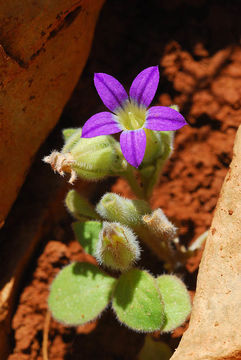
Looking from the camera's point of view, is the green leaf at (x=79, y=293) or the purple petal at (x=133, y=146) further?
the green leaf at (x=79, y=293)

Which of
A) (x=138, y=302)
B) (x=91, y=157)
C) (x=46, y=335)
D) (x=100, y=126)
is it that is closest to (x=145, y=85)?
(x=100, y=126)

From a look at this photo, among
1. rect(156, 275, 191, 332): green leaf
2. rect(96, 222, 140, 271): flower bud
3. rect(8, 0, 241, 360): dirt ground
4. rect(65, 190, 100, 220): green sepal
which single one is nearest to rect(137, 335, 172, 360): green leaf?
rect(8, 0, 241, 360): dirt ground

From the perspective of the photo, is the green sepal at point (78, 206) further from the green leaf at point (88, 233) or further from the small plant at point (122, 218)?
the green leaf at point (88, 233)

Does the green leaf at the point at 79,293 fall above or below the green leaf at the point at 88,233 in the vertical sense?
below

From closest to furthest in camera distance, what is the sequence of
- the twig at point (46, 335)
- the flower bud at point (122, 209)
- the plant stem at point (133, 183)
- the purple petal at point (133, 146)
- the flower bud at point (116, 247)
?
the purple petal at point (133, 146) < the flower bud at point (116, 247) < the flower bud at point (122, 209) < the plant stem at point (133, 183) < the twig at point (46, 335)

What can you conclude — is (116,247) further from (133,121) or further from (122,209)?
(133,121)

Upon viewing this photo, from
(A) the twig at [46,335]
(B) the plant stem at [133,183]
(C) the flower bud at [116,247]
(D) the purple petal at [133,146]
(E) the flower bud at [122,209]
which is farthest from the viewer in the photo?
(A) the twig at [46,335]

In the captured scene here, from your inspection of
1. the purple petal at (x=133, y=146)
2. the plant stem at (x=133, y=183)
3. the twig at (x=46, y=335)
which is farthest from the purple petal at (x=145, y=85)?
the twig at (x=46, y=335)

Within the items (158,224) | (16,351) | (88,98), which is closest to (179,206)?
(158,224)
